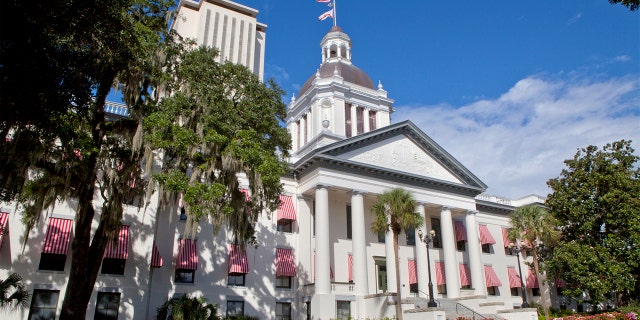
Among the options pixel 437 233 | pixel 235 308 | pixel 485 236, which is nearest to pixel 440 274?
pixel 437 233

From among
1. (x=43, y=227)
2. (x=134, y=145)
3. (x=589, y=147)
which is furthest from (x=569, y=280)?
(x=43, y=227)

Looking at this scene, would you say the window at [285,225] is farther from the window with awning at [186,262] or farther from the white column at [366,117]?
the white column at [366,117]

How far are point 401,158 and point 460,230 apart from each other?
8.16m

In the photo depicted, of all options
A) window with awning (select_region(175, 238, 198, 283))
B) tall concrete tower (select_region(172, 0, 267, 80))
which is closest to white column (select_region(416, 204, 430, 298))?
window with awning (select_region(175, 238, 198, 283))

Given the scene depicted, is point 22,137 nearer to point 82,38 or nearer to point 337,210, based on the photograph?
point 82,38

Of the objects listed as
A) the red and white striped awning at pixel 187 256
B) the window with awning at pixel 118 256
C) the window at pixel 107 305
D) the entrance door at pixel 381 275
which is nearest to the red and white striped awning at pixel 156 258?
the red and white striped awning at pixel 187 256

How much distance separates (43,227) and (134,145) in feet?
30.9

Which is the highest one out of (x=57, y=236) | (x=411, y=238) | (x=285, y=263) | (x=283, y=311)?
(x=411, y=238)

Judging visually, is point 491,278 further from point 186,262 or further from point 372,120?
point 186,262

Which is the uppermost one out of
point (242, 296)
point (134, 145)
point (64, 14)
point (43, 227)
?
point (64, 14)

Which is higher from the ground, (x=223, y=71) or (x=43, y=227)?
(x=223, y=71)

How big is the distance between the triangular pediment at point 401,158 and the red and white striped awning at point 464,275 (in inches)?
261

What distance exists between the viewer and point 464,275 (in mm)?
35094

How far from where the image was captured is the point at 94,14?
39.5 ft
